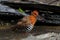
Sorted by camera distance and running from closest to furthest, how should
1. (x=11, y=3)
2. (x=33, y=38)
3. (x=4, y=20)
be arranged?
(x=33, y=38)
(x=11, y=3)
(x=4, y=20)

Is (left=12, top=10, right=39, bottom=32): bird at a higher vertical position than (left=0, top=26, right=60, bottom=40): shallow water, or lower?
higher

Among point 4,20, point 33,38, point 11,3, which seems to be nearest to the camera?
point 33,38

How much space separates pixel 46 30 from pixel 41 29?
0.54 ft

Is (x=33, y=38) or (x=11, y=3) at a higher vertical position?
(x=11, y=3)

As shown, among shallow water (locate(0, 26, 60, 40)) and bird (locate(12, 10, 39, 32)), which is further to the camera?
bird (locate(12, 10, 39, 32))

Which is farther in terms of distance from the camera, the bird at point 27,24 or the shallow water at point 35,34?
the bird at point 27,24

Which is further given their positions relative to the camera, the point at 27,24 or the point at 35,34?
the point at 35,34

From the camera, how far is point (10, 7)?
702 cm

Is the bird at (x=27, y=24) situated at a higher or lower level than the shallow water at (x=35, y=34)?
higher

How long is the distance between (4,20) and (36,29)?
98 cm

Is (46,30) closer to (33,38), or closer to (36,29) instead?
(36,29)

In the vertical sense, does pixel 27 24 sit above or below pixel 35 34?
above

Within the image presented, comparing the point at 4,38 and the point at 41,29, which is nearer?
the point at 4,38

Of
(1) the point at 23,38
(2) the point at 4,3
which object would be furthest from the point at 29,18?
(2) the point at 4,3
